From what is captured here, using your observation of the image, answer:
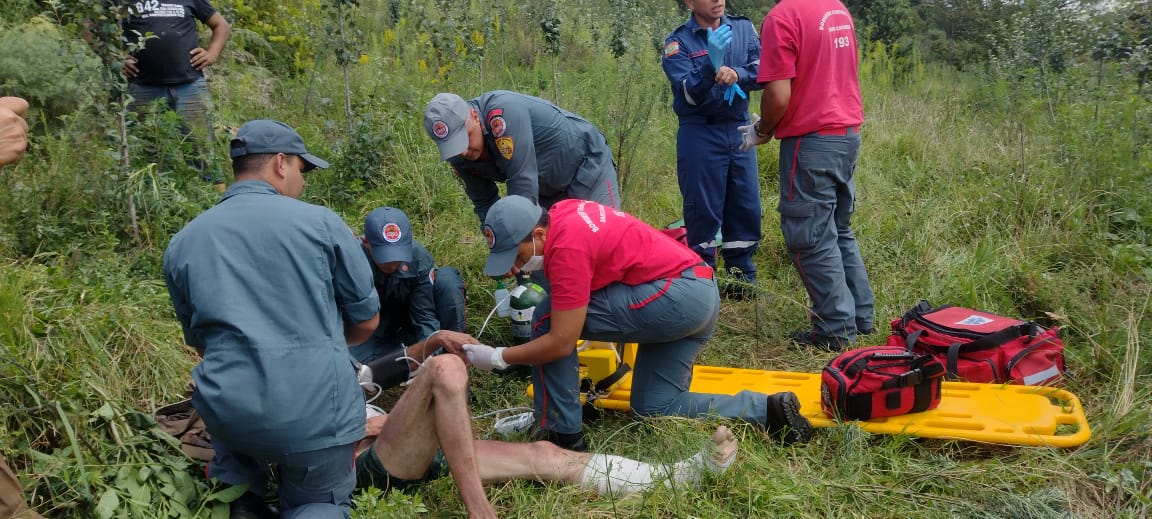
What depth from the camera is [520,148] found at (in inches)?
156

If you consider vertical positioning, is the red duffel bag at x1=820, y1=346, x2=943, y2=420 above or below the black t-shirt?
below

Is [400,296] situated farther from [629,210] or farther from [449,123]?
[629,210]

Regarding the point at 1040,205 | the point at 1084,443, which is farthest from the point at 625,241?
the point at 1040,205

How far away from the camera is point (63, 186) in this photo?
194 inches

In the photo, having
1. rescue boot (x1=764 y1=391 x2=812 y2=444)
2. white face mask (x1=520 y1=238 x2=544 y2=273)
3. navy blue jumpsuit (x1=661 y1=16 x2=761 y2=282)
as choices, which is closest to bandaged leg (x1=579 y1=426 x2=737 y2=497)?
rescue boot (x1=764 y1=391 x2=812 y2=444)

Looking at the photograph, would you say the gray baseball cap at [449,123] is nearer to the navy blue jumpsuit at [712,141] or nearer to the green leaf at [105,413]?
the navy blue jumpsuit at [712,141]

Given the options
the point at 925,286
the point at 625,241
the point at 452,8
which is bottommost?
the point at 925,286

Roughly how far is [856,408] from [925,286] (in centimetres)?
191

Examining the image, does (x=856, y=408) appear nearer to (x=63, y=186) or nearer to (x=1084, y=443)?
(x=1084, y=443)

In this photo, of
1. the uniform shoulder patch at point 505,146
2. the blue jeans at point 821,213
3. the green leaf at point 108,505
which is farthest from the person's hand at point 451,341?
the blue jeans at point 821,213

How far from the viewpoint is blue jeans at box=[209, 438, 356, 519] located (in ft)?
8.55

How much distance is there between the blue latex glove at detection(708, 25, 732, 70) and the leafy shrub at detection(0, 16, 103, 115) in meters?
4.21

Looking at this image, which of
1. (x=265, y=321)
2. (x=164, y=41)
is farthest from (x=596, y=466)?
(x=164, y=41)

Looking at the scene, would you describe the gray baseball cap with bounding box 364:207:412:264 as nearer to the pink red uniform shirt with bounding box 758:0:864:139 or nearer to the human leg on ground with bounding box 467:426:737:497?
the human leg on ground with bounding box 467:426:737:497
